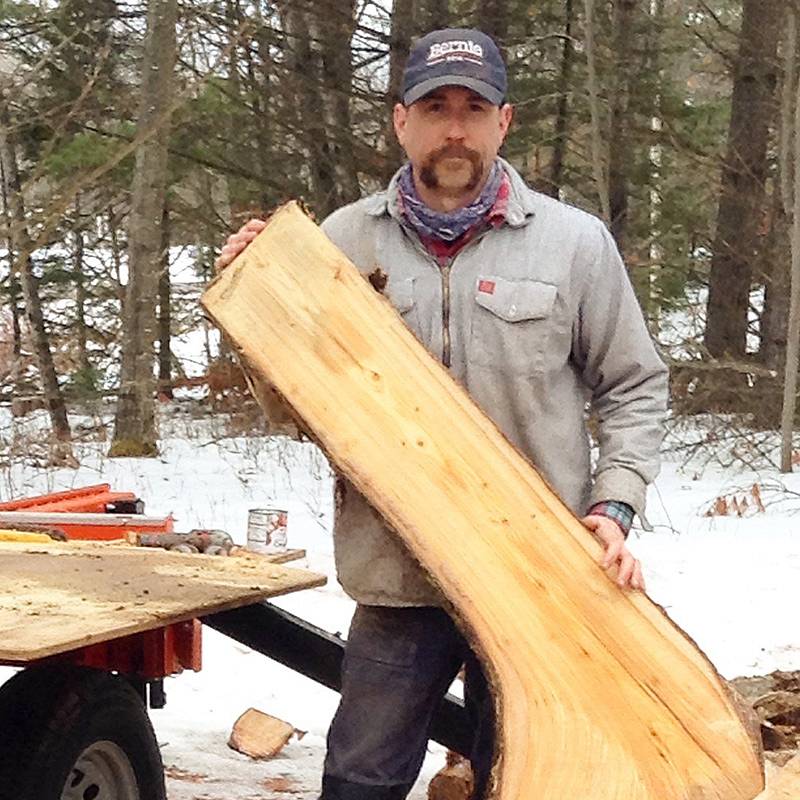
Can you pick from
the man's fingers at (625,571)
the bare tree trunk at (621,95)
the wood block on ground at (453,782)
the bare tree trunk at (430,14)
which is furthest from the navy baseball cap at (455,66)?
the bare tree trunk at (430,14)

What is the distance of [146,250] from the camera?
1092 centimetres

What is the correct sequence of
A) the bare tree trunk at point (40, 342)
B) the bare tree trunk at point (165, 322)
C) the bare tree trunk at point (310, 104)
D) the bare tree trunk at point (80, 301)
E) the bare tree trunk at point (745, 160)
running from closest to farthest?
the bare tree trunk at point (40, 342), the bare tree trunk at point (310, 104), the bare tree trunk at point (745, 160), the bare tree trunk at point (80, 301), the bare tree trunk at point (165, 322)

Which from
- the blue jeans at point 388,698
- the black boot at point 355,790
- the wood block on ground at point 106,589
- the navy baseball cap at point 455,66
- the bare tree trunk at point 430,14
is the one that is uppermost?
the bare tree trunk at point 430,14

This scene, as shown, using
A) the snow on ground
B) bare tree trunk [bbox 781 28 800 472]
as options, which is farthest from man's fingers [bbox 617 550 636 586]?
bare tree trunk [bbox 781 28 800 472]

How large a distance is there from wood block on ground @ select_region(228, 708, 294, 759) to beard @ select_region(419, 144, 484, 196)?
2560mm

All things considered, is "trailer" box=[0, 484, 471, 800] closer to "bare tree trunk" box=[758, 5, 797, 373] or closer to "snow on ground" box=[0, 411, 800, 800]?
"snow on ground" box=[0, 411, 800, 800]

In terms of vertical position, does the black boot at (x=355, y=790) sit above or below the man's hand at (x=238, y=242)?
below

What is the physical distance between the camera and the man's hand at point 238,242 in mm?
2982

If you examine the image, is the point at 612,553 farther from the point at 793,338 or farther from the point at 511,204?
the point at 793,338

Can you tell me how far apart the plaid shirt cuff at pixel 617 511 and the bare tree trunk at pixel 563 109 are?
9980mm

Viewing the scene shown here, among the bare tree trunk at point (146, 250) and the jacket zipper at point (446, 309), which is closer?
the jacket zipper at point (446, 309)

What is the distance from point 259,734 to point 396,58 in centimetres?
966

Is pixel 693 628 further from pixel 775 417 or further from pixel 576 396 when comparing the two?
pixel 775 417

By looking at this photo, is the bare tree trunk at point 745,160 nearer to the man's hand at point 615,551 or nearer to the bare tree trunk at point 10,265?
the bare tree trunk at point 10,265
